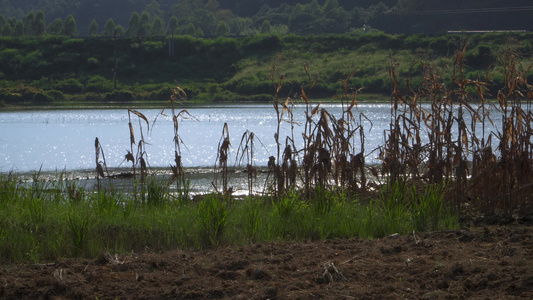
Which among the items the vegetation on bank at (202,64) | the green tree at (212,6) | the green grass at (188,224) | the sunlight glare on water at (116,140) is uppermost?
the green tree at (212,6)

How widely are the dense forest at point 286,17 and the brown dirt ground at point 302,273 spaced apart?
188ft

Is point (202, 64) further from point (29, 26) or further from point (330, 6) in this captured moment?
point (330, 6)

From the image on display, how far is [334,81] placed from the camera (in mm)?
45875

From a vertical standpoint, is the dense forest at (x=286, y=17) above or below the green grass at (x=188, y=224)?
above

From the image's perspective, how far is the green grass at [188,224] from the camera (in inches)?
209

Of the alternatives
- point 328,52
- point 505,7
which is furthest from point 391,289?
point 505,7

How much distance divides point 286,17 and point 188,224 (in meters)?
113

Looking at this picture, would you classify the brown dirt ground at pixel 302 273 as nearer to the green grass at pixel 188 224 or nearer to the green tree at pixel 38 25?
the green grass at pixel 188 224

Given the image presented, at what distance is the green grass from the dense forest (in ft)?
183

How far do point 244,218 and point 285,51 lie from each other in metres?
49.8

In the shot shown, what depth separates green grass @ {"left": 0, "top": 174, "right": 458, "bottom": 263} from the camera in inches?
209

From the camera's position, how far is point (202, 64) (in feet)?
180

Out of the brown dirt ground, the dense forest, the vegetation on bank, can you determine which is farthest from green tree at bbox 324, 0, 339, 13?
the brown dirt ground

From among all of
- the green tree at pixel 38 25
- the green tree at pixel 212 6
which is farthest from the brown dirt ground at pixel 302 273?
the green tree at pixel 212 6
